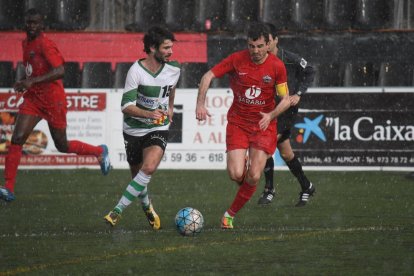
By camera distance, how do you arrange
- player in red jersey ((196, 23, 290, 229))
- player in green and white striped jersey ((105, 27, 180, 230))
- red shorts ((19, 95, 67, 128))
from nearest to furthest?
1. player in green and white striped jersey ((105, 27, 180, 230))
2. player in red jersey ((196, 23, 290, 229))
3. red shorts ((19, 95, 67, 128))

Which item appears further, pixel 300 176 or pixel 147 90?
pixel 300 176

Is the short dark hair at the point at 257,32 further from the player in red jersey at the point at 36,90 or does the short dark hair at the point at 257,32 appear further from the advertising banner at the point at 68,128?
the advertising banner at the point at 68,128

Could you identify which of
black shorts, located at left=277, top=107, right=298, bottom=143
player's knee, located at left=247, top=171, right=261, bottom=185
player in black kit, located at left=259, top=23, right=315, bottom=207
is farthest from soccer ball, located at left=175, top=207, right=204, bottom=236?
black shorts, located at left=277, top=107, right=298, bottom=143

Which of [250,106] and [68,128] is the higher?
[250,106]

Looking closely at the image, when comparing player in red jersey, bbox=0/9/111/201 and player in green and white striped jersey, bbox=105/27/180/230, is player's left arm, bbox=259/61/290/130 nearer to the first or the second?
player in green and white striped jersey, bbox=105/27/180/230

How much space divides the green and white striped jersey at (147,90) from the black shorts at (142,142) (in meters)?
0.04

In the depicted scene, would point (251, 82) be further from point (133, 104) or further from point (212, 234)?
point (212, 234)

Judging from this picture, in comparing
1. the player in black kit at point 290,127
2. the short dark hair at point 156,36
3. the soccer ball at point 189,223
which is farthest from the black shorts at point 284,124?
the soccer ball at point 189,223

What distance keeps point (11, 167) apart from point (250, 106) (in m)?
3.31

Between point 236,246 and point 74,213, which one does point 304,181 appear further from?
point 236,246

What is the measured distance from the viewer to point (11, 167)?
38.2 ft

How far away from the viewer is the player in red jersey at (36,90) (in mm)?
11523

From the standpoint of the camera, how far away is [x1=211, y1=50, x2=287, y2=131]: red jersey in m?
9.45

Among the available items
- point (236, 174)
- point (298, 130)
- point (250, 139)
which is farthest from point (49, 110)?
point (298, 130)
